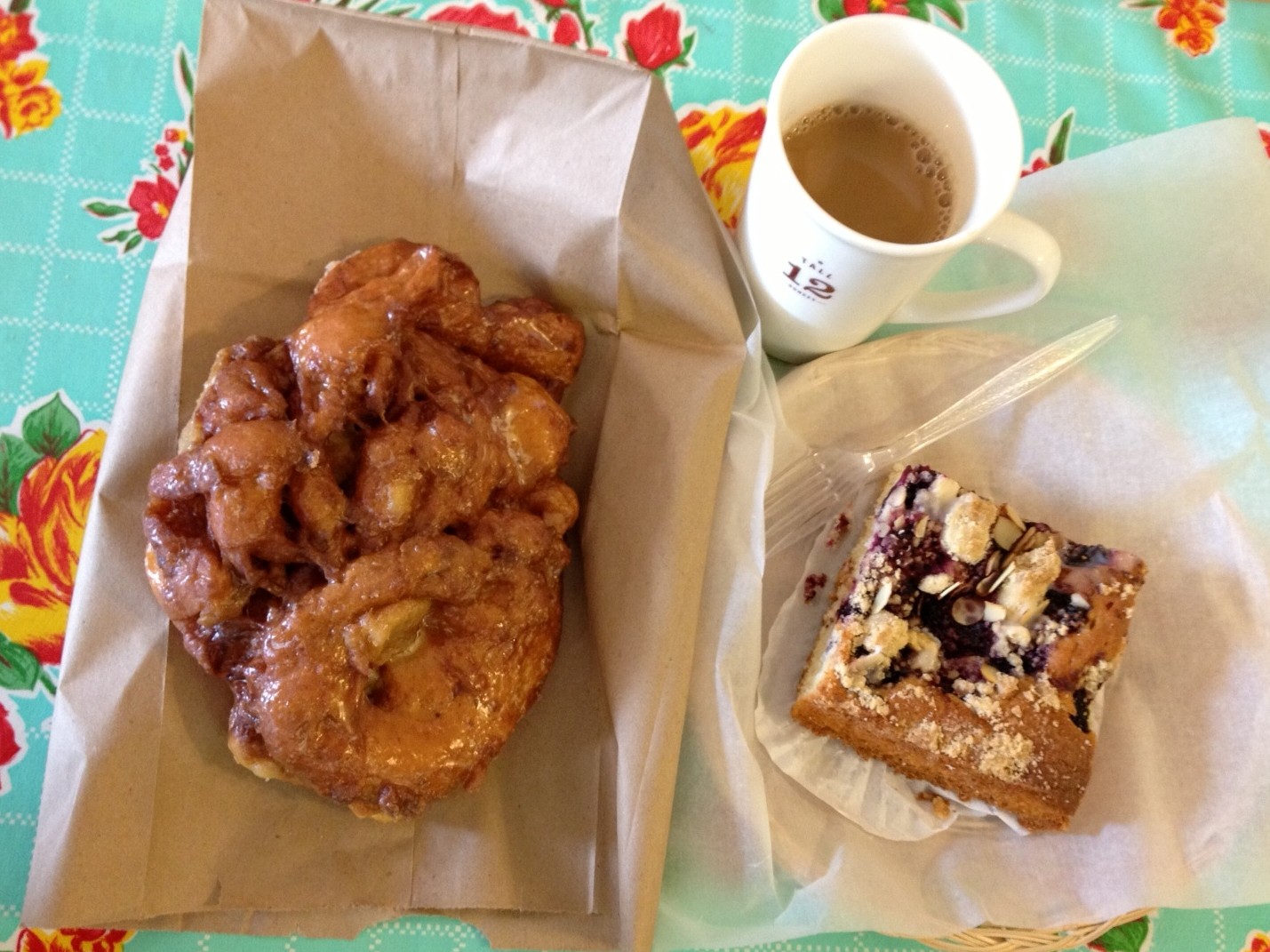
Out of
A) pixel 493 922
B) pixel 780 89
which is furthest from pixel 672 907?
pixel 780 89

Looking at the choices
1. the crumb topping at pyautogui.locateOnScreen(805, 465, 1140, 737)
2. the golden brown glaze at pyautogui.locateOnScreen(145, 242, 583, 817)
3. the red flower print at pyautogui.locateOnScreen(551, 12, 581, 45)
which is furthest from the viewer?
the red flower print at pyautogui.locateOnScreen(551, 12, 581, 45)

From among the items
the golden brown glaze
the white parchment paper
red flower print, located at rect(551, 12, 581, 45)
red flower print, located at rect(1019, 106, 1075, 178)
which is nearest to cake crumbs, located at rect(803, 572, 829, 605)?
the white parchment paper

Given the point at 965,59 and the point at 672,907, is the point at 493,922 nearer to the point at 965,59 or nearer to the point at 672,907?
the point at 672,907

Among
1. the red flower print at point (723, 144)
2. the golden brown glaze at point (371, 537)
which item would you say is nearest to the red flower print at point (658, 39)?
the red flower print at point (723, 144)

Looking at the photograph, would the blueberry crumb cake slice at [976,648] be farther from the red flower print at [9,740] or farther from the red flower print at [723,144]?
the red flower print at [9,740]

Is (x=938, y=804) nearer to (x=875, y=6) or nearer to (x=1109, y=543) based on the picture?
(x=1109, y=543)

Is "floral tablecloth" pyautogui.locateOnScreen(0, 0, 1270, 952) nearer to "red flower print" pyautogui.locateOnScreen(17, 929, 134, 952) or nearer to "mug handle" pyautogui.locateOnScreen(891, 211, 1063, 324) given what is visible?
"red flower print" pyautogui.locateOnScreen(17, 929, 134, 952)
